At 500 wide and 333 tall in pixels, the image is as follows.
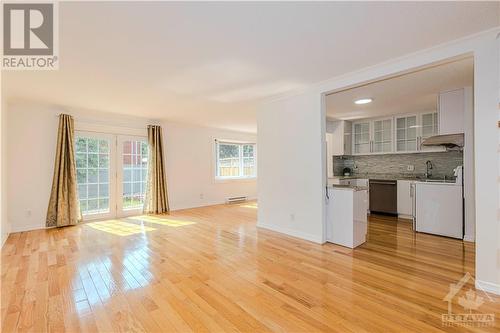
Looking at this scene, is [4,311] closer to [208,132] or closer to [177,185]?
[177,185]

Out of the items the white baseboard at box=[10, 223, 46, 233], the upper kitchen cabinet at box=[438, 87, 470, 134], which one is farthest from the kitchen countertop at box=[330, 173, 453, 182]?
the white baseboard at box=[10, 223, 46, 233]

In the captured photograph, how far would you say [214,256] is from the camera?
10.5ft

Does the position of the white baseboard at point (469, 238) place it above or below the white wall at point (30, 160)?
below

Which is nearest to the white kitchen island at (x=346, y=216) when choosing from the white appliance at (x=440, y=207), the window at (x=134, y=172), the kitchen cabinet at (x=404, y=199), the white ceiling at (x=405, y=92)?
the white appliance at (x=440, y=207)

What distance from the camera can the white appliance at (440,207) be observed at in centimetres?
380

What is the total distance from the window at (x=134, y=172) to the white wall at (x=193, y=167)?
2.02 feet

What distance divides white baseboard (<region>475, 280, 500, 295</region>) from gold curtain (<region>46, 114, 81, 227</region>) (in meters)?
6.23

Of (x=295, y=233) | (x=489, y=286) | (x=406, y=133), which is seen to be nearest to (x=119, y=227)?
(x=295, y=233)

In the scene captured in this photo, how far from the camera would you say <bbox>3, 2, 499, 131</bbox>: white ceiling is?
6.14 ft

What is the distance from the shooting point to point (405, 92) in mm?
3957

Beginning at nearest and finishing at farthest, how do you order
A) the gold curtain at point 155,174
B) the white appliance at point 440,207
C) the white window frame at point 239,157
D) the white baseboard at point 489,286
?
the white baseboard at point 489,286, the white appliance at point 440,207, the gold curtain at point 155,174, the white window frame at point 239,157

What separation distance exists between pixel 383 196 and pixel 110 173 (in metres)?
6.29

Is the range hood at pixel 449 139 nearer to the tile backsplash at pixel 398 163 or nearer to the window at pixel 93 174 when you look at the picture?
the tile backsplash at pixel 398 163

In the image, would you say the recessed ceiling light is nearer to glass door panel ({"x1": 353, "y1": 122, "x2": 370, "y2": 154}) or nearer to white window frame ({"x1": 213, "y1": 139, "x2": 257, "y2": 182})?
glass door panel ({"x1": 353, "y1": 122, "x2": 370, "y2": 154})
